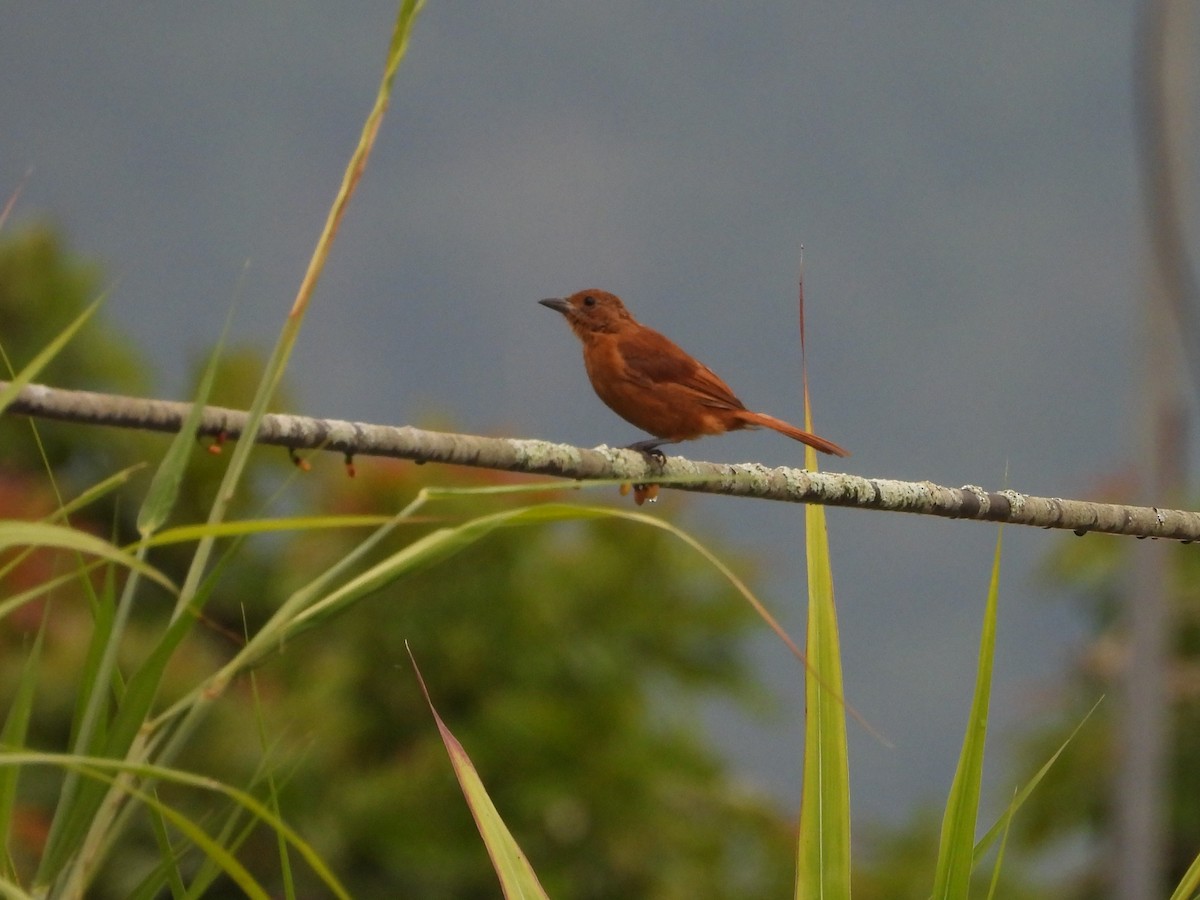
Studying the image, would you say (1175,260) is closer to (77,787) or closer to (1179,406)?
(1179,406)

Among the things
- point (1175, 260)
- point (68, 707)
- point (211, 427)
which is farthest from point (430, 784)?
point (211, 427)

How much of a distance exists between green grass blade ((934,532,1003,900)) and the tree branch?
0.93ft

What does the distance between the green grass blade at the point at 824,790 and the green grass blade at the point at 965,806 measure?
8 centimetres

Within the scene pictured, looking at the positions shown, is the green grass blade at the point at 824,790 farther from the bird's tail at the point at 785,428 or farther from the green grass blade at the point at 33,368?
the bird's tail at the point at 785,428

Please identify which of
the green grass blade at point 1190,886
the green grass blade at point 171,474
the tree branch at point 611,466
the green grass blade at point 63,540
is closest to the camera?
the green grass blade at point 63,540

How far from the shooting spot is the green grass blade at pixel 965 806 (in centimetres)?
125

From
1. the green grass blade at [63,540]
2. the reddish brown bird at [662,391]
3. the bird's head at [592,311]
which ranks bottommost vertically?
the green grass blade at [63,540]

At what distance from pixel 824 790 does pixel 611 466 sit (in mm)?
529

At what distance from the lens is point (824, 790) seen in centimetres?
132

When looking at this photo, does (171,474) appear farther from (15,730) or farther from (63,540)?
(15,730)

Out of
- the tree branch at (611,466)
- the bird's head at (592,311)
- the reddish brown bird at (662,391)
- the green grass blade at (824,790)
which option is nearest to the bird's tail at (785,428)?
the reddish brown bird at (662,391)

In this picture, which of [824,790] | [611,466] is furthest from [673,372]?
[824,790]

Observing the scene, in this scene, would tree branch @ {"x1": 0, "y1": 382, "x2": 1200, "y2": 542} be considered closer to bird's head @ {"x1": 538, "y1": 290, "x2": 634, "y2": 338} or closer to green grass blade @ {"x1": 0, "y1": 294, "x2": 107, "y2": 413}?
green grass blade @ {"x1": 0, "y1": 294, "x2": 107, "y2": 413}

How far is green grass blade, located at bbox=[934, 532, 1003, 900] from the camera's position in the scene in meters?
1.25
